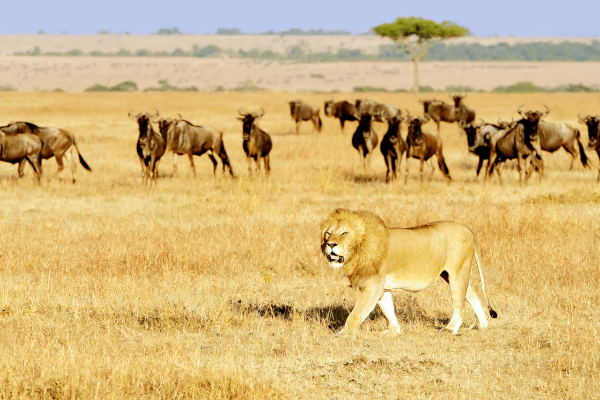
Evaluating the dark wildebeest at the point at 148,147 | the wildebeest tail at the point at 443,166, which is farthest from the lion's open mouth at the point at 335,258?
the wildebeest tail at the point at 443,166

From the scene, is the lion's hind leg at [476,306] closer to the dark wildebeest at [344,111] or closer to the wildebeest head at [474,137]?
the wildebeest head at [474,137]

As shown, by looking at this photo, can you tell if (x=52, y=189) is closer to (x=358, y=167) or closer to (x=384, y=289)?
(x=358, y=167)

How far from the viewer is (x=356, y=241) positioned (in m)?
6.25

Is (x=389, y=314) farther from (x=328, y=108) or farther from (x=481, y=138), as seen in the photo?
(x=328, y=108)

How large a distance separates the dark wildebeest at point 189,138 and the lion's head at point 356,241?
1281 cm

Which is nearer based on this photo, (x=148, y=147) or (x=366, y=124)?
(x=148, y=147)

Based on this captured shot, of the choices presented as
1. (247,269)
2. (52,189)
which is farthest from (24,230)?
(52,189)

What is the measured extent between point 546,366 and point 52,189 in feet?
41.2

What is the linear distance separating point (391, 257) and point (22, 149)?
12.4 metres

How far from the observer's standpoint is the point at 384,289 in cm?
662

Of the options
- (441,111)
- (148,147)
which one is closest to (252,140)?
(148,147)

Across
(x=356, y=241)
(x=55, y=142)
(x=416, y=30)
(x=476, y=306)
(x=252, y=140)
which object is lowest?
(x=476, y=306)

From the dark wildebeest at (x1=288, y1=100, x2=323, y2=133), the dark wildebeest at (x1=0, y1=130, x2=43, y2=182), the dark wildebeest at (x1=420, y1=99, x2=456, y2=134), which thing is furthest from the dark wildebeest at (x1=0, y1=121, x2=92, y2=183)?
the dark wildebeest at (x1=420, y1=99, x2=456, y2=134)

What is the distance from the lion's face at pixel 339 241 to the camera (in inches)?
238
